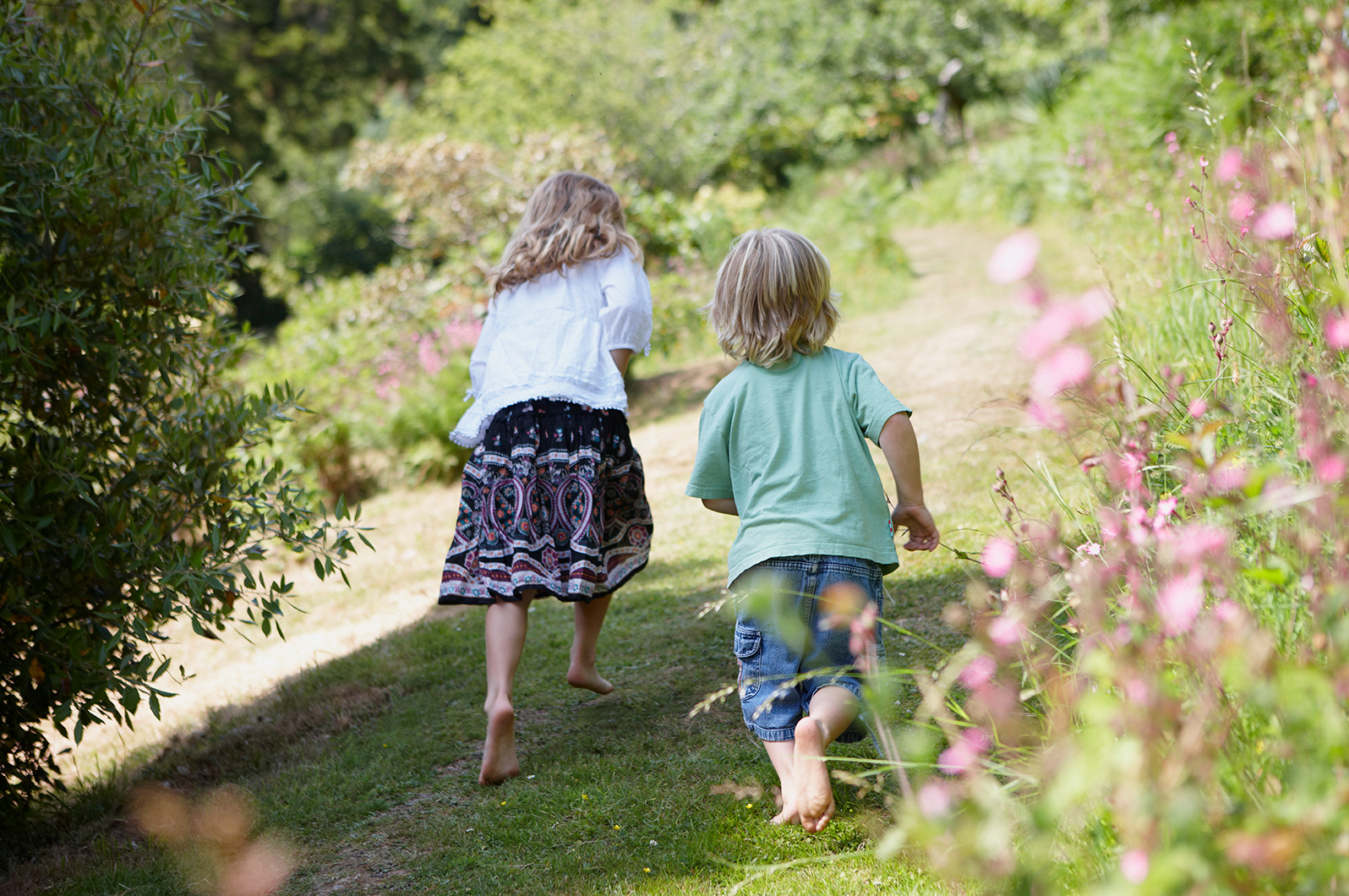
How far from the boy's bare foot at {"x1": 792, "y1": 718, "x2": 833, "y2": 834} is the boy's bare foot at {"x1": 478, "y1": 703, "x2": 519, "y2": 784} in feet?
3.10

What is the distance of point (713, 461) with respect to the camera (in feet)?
8.61

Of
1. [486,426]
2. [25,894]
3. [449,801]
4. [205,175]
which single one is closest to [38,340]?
[205,175]

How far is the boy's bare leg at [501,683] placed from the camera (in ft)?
9.28

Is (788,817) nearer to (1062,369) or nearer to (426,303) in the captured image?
(1062,369)

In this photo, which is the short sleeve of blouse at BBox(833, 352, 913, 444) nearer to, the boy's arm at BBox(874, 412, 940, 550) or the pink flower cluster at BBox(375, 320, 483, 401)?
the boy's arm at BBox(874, 412, 940, 550)

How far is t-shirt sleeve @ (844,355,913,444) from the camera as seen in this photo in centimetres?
242

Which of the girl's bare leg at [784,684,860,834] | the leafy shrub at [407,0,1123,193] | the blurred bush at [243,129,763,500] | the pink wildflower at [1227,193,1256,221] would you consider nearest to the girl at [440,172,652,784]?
the girl's bare leg at [784,684,860,834]

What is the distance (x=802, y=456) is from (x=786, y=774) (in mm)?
718

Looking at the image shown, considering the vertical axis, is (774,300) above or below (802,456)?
above

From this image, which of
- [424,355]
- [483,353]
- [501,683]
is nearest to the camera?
[501,683]

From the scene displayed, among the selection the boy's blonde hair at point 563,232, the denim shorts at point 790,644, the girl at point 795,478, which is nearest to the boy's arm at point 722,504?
the girl at point 795,478

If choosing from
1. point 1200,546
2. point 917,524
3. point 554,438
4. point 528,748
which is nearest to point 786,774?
point 917,524

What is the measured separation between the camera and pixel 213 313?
3930mm

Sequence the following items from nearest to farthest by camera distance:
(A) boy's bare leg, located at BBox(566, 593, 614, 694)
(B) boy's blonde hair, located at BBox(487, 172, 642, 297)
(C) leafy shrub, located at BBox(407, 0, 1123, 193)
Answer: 1. (B) boy's blonde hair, located at BBox(487, 172, 642, 297)
2. (A) boy's bare leg, located at BBox(566, 593, 614, 694)
3. (C) leafy shrub, located at BBox(407, 0, 1123, 193)
